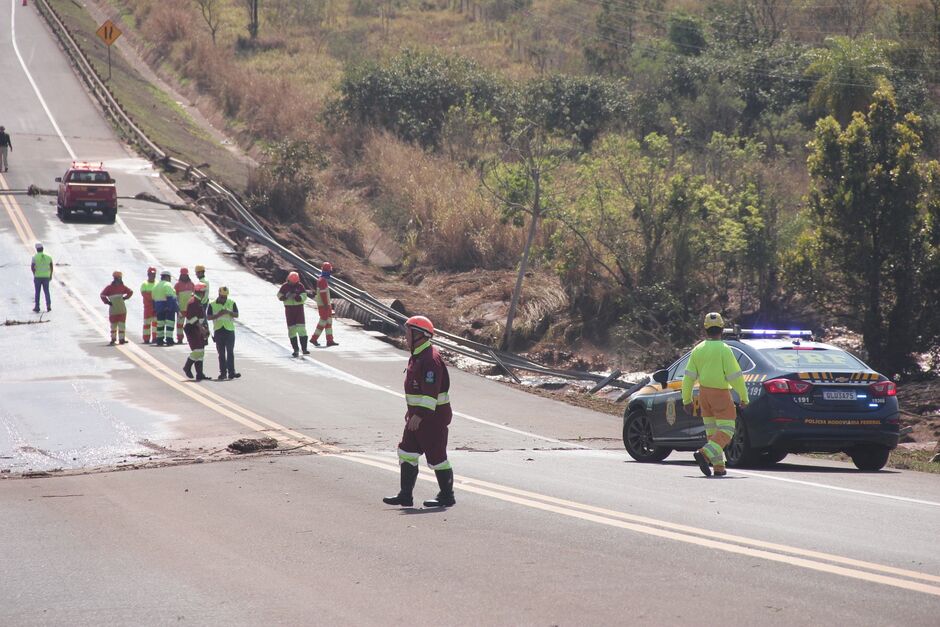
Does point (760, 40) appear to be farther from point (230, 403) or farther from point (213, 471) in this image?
point (213, 471)

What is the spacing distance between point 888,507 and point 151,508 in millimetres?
6163

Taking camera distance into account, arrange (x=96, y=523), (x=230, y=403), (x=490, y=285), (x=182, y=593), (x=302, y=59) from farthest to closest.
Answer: (x=302, y=59)
(x=490, y=285)
(x=230, y=403)
(x=96, y=523)
(x=182, y=593)

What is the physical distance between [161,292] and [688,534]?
17510 mm

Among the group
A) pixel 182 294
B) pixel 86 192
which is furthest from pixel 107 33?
pixel 182 294

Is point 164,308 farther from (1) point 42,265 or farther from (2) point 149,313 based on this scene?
(1) point 42,265

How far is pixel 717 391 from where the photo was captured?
37.1ft

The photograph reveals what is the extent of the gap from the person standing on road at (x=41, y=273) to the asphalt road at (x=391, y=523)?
21.8 feet

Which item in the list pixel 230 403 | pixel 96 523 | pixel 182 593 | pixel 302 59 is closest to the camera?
pixel 182 593

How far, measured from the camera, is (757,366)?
40.4 feet

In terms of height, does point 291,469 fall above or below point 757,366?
below

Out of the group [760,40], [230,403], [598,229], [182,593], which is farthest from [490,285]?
[760,40]

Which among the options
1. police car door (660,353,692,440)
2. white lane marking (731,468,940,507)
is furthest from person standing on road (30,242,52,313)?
white lane marking (731,468,940,507)

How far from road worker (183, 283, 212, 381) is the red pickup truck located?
1667 cm

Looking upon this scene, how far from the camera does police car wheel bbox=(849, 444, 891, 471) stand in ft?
40.5
